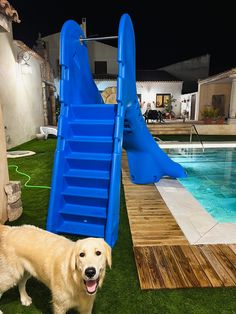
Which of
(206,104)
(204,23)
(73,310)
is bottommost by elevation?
(73,310)

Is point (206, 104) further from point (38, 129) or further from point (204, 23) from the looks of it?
point (204, 23)

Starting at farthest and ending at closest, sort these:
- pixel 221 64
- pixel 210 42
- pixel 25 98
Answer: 1. pixel 210 42
2. pixel 221 64
3. pixel 25 98

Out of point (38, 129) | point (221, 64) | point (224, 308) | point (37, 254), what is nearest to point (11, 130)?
point (38, 129)

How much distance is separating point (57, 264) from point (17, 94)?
13368mm

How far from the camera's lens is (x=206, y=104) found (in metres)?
25.8

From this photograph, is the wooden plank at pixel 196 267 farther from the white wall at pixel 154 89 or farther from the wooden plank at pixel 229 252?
the white wall at pixel 154 89

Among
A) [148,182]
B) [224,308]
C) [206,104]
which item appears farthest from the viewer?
[206,104]

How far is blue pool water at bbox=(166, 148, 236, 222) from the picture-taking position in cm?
607

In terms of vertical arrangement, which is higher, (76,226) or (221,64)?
(221,64)

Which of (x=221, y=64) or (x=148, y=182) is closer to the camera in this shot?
(x=148, y=182)

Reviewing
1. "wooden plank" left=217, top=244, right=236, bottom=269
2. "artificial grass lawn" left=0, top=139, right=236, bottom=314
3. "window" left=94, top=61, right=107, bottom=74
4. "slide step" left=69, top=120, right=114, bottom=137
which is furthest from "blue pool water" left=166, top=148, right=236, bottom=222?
"window" left=94, top=61, right=107, bottom=74

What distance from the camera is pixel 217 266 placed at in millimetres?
3434

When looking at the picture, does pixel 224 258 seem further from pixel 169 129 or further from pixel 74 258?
pixel 169 129

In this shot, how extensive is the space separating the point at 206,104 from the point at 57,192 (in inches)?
981
